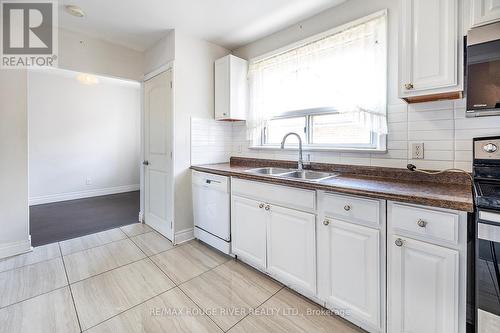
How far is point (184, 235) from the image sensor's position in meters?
2.73

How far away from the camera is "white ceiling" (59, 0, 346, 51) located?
2.07 m

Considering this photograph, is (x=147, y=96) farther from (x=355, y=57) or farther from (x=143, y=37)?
(x=355, y=57)

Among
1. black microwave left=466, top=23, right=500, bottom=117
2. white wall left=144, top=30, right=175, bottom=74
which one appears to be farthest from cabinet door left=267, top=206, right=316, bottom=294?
white wall left=144, top=30, right=175, bottom=74

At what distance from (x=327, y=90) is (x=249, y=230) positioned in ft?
4.85

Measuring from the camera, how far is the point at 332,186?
144 centimetres

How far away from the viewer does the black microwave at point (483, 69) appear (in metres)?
1.17

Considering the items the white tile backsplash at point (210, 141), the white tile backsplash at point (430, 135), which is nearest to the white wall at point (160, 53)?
the white tile backsplash at point (210, 141)

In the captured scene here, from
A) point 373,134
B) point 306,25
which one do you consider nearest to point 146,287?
point 373,134

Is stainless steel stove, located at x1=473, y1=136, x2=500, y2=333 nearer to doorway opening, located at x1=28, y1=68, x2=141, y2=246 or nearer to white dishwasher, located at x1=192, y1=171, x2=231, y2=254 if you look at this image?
white dishwasher, located at x1=192, y1=171, x2=231, y2=254

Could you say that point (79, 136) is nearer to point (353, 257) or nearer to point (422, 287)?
point (353, 257)

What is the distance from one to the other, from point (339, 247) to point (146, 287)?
4.97 feet

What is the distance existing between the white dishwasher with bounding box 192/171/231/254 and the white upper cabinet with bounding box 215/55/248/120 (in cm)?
82

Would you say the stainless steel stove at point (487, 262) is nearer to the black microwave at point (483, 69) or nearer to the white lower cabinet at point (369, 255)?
the white lower cabinet at point (369, 255)

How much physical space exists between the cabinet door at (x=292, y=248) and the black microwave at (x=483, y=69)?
111 centimetres
